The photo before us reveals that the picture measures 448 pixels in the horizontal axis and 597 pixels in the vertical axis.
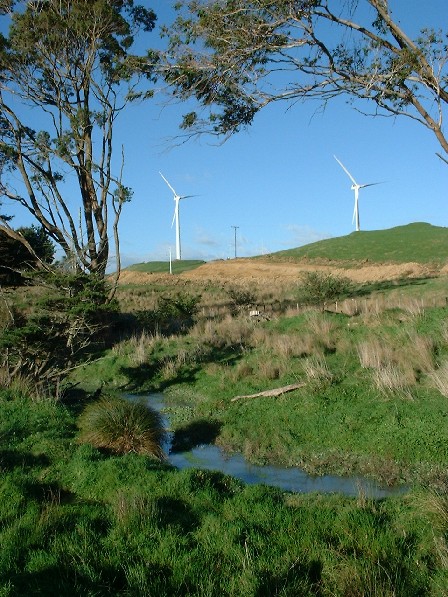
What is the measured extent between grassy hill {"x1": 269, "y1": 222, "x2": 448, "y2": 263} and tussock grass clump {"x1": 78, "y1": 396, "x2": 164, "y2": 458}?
5457cm

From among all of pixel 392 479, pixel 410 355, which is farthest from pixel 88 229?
pixel 392 479

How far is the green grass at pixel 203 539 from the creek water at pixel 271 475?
58.1 inches

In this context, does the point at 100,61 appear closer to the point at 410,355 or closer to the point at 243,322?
the point at 243,322

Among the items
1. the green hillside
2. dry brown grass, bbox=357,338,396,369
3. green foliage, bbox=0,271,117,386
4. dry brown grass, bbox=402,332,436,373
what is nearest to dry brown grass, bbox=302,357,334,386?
dry brown grass, bbox=357,338,396,369

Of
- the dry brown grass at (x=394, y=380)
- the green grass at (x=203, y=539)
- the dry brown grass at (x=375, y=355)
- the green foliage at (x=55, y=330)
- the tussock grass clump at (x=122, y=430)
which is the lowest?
the green grass at (x=203, y=539)

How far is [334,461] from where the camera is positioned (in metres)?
11.7

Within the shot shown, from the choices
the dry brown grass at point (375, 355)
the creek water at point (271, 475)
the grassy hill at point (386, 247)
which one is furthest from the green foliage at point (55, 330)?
the grassy hill at point (386, 247)

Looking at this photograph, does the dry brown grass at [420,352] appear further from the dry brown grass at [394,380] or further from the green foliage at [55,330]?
the green foliage at [55,330]

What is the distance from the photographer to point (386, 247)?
78.1 m

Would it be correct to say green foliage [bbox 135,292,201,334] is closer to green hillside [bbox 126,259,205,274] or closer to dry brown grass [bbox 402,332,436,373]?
dry brown grass [bbox 402,332,436,373]

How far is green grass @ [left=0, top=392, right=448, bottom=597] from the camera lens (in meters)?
5.81

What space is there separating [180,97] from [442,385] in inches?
292

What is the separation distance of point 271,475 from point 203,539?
15.2 feet

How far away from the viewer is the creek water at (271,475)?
9969 mm
